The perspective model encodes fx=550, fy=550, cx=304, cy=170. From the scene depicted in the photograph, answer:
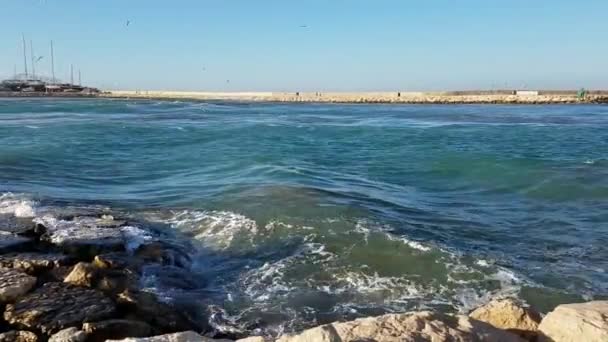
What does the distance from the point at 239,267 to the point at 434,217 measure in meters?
5.09

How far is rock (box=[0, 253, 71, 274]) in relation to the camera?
744cm

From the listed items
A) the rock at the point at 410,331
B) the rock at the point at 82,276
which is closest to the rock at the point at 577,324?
the rock at the point at 410,331

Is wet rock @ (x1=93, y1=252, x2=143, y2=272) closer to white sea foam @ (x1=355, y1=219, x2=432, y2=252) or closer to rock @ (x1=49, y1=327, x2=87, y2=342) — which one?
rock @ (x1=49, y1=327, x2=87, y2=342)

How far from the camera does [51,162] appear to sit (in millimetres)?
20031

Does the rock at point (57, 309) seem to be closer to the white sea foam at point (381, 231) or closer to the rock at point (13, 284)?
the rock at point (13, 284)

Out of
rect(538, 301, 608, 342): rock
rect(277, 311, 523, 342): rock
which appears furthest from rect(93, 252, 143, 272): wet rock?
rect(538, 301, 608, 342): rock

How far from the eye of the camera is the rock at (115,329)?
5516 millimetres

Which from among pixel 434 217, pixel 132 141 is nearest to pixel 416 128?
pixel 132 141

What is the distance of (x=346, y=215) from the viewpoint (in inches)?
460

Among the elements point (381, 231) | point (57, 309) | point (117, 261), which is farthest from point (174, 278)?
point (381, 231)

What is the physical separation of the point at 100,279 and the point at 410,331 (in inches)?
177

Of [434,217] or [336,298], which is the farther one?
[434,217]

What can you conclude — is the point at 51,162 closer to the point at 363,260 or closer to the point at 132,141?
the point at 132,141

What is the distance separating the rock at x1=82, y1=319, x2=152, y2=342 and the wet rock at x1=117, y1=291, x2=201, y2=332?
0.35 metres
